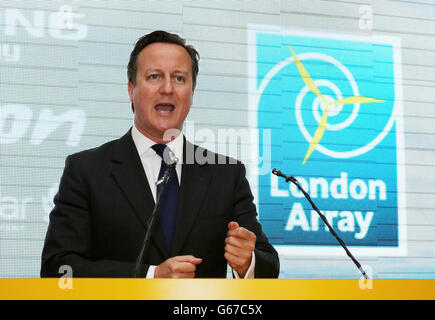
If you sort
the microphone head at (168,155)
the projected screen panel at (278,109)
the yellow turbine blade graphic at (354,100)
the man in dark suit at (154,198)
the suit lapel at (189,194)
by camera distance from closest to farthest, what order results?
1. the man in dark suit at (154,198)
2. the suit lapel at (189,194)
3. the microphone head at (168,155)
4. the projected screen panel at (278,109)
5. the yellow turbine blade graphic at (354,100)

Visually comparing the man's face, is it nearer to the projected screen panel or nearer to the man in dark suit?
the man in dark suit

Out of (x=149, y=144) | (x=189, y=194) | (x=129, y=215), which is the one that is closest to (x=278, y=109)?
(x=149, y=144)

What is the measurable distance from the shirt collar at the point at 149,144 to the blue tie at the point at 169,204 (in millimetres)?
65

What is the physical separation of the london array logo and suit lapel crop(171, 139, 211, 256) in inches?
99.7

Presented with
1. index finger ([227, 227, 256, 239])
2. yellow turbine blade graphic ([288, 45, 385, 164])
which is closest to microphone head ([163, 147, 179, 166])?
index finger ([227, 227, 256, 239])

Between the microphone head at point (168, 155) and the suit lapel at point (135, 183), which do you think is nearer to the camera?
the suit lapel at point (135, 183)

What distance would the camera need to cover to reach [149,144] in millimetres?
2086

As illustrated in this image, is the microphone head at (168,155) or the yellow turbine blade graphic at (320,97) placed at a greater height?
the yellow turbine blade graphic at (320,97)

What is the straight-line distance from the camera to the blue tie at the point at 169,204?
187 cm

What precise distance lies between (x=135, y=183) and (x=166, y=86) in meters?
0.43

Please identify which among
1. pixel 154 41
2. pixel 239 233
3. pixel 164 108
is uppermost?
pixel 154 41

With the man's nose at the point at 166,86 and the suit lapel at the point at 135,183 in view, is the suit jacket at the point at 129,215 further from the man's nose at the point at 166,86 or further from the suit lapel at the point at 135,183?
the man's nose at the point at 166,86

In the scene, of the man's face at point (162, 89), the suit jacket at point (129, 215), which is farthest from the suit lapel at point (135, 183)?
the man's face at point (162, 89)

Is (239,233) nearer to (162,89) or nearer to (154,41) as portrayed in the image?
(162,89)
